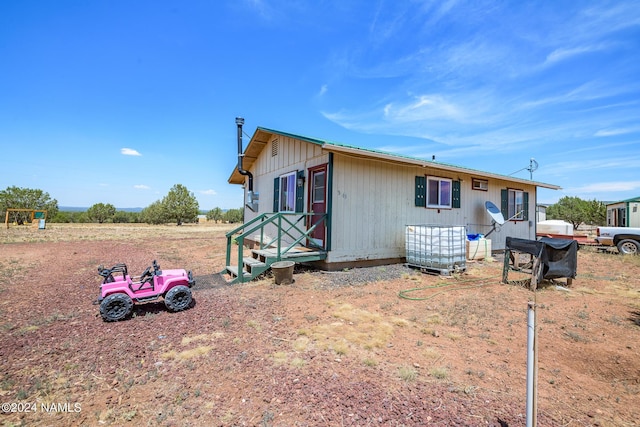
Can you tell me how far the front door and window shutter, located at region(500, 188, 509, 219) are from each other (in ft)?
26.5

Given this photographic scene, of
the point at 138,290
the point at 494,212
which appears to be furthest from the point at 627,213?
the point at 138,290

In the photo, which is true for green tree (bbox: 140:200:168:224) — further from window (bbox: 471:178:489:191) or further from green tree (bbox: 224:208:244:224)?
window (bbox: 471:178:489:191)

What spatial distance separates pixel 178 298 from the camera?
453 centimetres

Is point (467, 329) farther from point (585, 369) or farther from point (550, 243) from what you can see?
point (550, 243)

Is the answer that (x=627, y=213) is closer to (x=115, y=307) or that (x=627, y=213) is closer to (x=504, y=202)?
(x=504, y=202)

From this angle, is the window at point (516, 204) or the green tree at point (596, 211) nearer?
the window at point (516, 204)

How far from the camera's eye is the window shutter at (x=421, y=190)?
349 inches

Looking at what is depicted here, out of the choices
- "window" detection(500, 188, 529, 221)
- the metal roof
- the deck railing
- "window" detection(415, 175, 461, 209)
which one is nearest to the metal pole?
the deck railing

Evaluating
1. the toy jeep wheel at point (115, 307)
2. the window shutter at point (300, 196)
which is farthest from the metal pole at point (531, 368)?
the window shutter at point (300, 196)

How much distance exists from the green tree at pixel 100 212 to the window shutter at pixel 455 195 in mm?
47076

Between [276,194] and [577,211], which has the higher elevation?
[577,211]

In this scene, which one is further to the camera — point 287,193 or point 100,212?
point 100,212

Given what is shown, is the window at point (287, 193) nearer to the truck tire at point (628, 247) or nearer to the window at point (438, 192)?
the window at point (438, 192)

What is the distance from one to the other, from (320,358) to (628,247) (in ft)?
50.9
